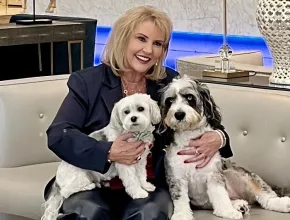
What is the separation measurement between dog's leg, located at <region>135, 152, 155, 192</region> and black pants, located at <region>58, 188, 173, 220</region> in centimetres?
4

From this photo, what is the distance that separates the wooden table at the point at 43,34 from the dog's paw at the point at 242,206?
3493 millimetres

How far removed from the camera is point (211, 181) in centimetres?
242

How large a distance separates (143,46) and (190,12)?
559cm

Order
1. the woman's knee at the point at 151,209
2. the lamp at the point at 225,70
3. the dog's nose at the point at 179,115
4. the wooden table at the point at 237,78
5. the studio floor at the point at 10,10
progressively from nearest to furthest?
the woman's knee at the point at 151,209 → the dog's nose at the point at 179,115 → the wooden table at the point at 237,78 → the lamp at the point at 225,70 → the studio floor at the point at 10,10

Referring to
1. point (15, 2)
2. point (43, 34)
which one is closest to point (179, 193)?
point (43, 34)

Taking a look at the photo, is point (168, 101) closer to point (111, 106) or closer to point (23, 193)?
point (111, 106)

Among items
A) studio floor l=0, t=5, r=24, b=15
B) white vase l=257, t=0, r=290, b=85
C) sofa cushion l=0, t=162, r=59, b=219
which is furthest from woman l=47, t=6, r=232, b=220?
studio floor l=0, t=5, r=24, b=15

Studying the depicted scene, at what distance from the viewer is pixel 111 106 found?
2.52 meters

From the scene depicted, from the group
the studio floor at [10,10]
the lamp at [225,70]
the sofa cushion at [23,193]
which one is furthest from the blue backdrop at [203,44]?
the sofa cushion at [23,193]

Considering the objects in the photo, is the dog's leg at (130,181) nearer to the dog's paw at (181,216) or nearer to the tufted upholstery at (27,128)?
the dog's paw at (181,216)

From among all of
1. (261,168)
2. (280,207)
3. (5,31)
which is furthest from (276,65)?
(5,31)

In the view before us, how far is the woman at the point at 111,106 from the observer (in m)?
2.35

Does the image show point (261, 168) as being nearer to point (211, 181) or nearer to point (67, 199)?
point (211, 181)

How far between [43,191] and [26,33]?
3.13 meters
